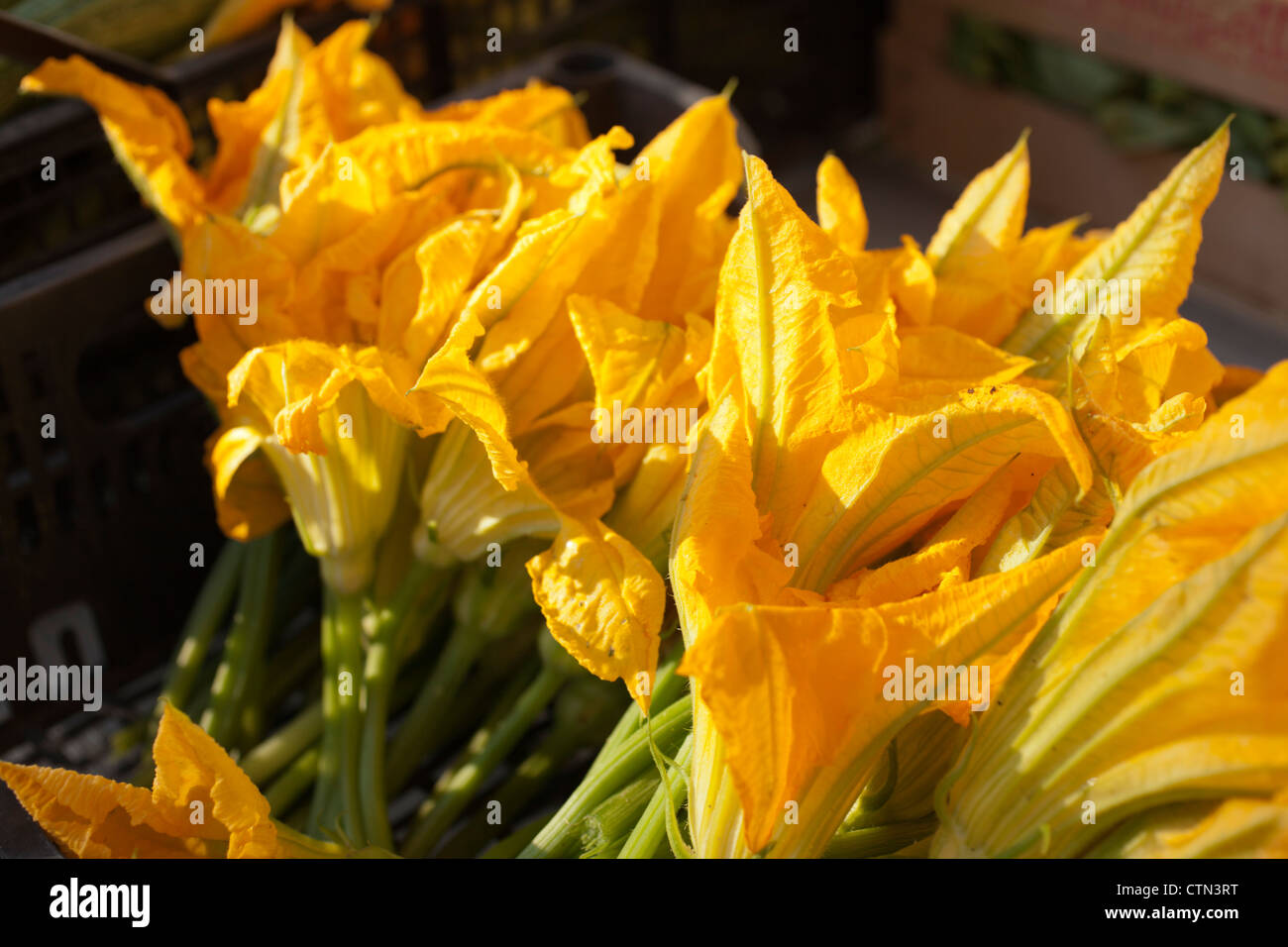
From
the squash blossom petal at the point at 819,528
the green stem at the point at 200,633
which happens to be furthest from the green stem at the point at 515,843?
the green stem at the point at 200,633

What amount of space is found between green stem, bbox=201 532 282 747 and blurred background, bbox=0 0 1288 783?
218mm

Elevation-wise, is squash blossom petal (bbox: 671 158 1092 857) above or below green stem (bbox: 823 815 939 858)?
above

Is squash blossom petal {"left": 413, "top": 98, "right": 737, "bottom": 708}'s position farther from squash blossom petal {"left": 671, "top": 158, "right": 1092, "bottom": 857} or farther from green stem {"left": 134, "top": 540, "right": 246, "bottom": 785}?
green stem {"left": 134, "top": 540, "right": 246, "bottom": 785}

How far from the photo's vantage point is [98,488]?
4.70 feet

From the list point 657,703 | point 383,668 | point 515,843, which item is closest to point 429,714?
point 383,668

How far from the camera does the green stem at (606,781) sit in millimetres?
890

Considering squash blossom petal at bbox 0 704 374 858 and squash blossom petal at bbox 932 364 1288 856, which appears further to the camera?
squash blossom petal at bbox 0 704 374 858

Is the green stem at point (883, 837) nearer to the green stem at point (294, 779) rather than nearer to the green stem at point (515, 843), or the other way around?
the green stem at point (515, 843)

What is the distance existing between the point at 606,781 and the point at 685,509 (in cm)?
24

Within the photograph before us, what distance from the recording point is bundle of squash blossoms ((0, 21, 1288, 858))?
0.68 meters

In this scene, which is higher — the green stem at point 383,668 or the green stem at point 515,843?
the green stem at point 383,668

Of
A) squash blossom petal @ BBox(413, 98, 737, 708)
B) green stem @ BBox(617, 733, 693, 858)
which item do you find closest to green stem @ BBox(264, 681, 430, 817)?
squash blossom petal @ BBox(413, 98, 737, 708)

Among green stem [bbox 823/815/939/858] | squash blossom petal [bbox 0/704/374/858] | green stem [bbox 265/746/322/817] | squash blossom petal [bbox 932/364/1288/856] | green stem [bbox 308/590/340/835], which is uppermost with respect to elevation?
squash blossom petal [bbox 932/364/1288/856]

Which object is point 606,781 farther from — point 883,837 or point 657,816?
point 883,837
